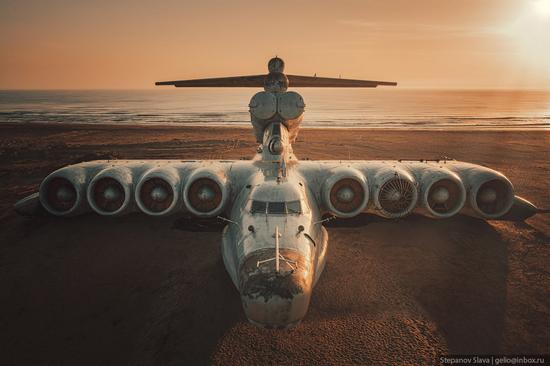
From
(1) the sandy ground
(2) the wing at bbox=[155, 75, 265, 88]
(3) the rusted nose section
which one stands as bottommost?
(1) the sandy ground

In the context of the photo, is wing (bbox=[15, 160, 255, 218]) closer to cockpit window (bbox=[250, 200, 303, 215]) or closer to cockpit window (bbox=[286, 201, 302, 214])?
cockpit window (bbox=[250, 200, 303, 215])

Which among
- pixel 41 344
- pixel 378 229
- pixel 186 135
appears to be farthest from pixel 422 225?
pixel 186 135

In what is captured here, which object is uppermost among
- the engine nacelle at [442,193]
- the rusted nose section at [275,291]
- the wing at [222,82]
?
the wing at [222,82]

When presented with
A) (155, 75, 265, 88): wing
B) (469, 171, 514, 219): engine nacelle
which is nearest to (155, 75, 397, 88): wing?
(155, 75, 265, 88): wing

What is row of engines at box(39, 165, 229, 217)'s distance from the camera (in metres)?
10.2

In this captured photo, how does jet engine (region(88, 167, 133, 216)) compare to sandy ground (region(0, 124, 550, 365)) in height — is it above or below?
above

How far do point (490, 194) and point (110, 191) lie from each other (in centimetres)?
1465

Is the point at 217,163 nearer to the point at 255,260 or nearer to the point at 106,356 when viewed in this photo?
the point at 255,260

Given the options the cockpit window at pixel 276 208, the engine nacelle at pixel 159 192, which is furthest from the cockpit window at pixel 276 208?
the engine nacelle at pixel 159 192

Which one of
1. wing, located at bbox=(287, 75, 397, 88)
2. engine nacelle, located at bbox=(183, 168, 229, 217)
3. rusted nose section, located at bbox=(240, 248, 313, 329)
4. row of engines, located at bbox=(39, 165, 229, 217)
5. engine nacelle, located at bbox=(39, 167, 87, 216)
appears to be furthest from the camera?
wing, located at bbox=(287, 75, 397, 88)

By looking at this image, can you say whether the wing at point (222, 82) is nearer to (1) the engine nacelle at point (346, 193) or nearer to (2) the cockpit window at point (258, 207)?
(1) the engine nacelle at point (346, 193)

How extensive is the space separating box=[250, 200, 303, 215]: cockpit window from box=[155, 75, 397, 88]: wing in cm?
746

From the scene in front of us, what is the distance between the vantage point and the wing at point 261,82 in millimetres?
12938

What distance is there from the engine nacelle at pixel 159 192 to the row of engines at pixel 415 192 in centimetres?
541
